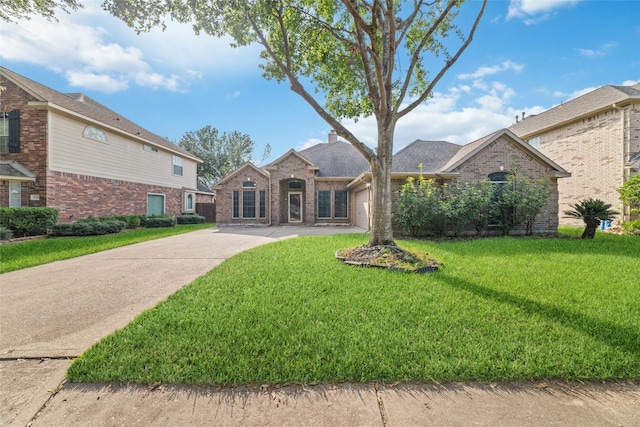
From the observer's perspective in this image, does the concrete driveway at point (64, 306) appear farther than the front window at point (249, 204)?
No

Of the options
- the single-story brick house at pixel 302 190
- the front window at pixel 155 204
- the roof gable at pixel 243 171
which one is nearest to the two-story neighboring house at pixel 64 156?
the front window at pixel 155 204

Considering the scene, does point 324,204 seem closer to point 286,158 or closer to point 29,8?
point 286,158

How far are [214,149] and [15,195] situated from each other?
27.2 meters

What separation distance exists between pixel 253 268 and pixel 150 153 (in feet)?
58.5

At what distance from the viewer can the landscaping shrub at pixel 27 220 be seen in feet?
34.7

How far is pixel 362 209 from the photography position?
15.6 meters

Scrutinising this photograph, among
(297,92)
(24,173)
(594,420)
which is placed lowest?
(594,420)

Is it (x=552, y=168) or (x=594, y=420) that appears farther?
(x=552, y=168)

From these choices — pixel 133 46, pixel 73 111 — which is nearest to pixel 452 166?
pixel 133 46

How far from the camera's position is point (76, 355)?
281 cm

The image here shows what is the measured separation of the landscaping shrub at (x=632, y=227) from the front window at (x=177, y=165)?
93.4 feet

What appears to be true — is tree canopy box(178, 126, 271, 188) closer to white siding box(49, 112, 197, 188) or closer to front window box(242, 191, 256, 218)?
white siding box(49, 112, 197, 188)

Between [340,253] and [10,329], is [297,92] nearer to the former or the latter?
[340,253]

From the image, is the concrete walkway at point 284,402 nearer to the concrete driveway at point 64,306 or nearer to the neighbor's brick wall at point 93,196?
the concrete driveway at point 64,306
